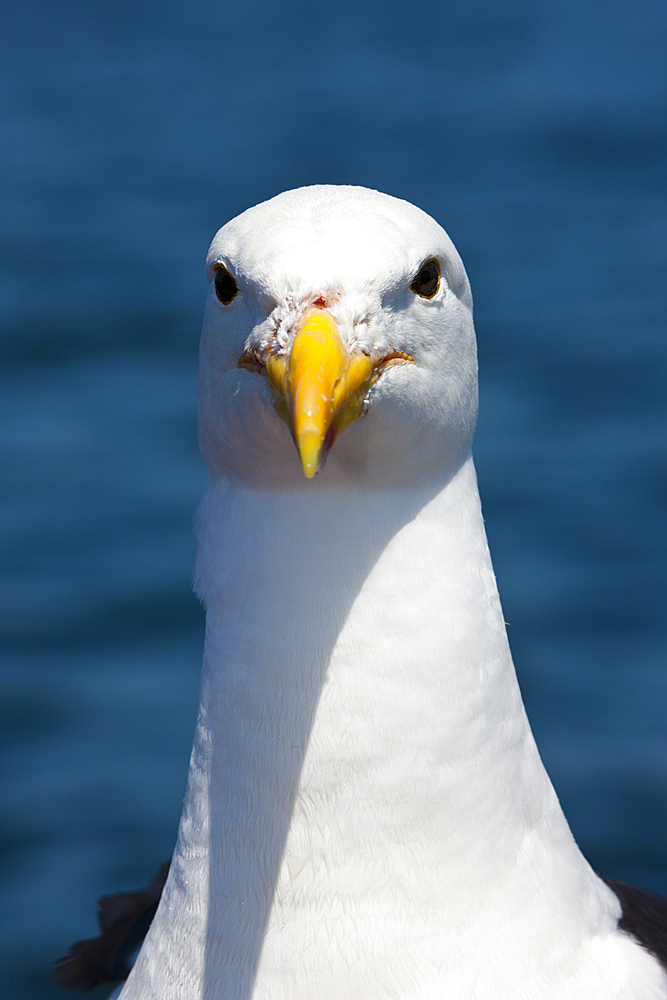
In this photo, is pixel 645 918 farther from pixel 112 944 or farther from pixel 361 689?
pixel 112 944

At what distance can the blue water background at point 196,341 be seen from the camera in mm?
4949

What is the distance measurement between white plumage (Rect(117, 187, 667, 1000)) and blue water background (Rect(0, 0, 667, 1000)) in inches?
78.0

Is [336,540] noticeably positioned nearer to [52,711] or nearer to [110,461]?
[52,711]

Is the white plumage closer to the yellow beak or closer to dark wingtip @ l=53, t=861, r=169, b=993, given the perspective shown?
the yellow beak

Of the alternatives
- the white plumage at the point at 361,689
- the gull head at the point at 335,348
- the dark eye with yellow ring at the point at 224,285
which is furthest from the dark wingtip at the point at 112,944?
the dark eye with yellow ring at the point at 224,285

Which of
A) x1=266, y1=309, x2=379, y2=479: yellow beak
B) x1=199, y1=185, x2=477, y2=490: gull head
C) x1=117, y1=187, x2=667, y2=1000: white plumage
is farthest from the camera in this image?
x1=117, y1=187, x2=667, y2=1000: white plumage

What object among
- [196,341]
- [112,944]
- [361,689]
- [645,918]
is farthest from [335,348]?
[196,341]

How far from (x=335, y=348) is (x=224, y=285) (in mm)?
420

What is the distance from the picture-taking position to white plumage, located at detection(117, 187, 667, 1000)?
93.1 inches

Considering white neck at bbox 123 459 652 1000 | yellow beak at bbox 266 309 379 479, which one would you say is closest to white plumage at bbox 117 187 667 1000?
white neck at bbox 123 459 652 1000

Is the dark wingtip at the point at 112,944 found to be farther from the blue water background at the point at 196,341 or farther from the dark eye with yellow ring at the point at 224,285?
the dark eye with yellow ring at the point at 224,285

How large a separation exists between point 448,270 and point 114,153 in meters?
6.22

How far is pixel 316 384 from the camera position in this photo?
2.03 metres

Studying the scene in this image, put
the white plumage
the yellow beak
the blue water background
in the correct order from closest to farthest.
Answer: the yellow beak < the white plumage < the blue water background
